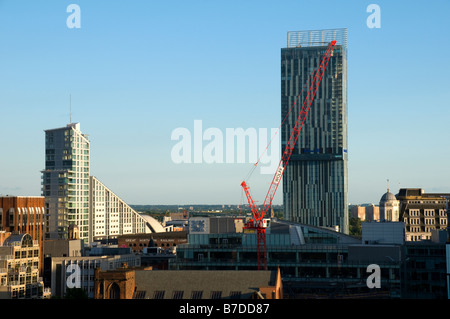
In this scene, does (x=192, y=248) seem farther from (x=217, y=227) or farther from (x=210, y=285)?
(x=210, y=285)

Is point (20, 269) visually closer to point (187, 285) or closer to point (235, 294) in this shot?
point (187, 285)

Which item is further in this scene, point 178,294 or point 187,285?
point 187,285

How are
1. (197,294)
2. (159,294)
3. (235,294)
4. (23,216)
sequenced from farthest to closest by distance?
(23,216), (159,294), (197,294), (235,294)

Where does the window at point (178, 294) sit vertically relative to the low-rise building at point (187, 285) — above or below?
below

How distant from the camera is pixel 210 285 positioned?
92.4 m

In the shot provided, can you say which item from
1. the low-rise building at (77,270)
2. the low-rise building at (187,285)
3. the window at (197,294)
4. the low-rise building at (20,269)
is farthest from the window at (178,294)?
the low-rise building at (77,270)


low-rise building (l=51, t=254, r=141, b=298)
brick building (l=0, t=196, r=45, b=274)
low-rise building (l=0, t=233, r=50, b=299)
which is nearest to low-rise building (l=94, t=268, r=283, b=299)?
low-rise building (l=0, t=233, r=50, b=299)

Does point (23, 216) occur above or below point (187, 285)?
above

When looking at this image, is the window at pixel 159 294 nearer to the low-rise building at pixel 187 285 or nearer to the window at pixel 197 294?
the low-rise building at pixel 187 285

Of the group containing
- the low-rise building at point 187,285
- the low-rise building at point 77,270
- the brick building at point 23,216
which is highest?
the brick building at point 23,216

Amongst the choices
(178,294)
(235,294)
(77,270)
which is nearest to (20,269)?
(77,270)

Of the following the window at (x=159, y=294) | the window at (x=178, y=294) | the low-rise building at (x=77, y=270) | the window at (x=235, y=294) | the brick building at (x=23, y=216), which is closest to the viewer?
the window at (x=235, y=294)
